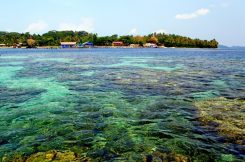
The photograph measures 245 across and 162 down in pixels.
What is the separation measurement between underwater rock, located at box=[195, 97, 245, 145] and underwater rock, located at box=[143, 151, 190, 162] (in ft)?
9.28

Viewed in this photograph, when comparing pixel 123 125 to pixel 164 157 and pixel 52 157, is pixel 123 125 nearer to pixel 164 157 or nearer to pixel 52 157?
pixel 164 157

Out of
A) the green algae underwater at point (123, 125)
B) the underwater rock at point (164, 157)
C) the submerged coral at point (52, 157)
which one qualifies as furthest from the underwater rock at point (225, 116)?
the submerged coral at point (52, 157)

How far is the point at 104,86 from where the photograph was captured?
24.5 m

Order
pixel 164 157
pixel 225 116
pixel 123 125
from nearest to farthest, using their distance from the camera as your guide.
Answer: pixel 164 157
pixel 123 125
pixel 225 116

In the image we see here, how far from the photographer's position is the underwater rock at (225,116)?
461 inches

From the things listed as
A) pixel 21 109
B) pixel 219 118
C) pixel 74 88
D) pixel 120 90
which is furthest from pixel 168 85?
pixel 21 109

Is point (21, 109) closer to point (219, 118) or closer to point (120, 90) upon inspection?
point (120, 90)

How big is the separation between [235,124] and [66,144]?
7878mm

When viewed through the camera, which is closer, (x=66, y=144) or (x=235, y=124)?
(x=66, y=144)

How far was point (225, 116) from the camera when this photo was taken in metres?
14.2

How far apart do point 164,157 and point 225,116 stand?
20.4 ft

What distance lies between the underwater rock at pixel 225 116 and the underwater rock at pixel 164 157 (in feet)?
9.28

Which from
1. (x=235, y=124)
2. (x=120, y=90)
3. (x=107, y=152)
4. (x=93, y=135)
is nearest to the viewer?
(x=107, y=152)

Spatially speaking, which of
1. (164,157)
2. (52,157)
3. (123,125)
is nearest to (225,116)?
(123,125)
